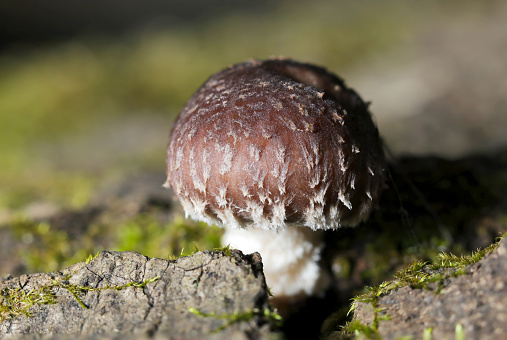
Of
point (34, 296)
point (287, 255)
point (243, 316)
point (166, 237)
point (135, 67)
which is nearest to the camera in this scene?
point (243, 316)

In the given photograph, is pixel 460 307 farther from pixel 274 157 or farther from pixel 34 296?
pixel 34 296

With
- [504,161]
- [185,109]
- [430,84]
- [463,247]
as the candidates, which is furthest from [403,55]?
[185,109]

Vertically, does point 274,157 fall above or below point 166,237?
below

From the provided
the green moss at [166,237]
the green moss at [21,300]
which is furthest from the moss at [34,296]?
the green moss at [166,237]

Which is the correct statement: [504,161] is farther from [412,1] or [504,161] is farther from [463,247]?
[412,1]

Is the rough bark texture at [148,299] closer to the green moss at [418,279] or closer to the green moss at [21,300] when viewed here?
the green moss at [21,300]

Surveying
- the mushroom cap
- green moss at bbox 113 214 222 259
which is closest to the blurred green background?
green moss at bbox 113 214 222 259

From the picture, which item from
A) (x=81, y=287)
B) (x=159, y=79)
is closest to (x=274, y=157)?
(x=81, y=287)
